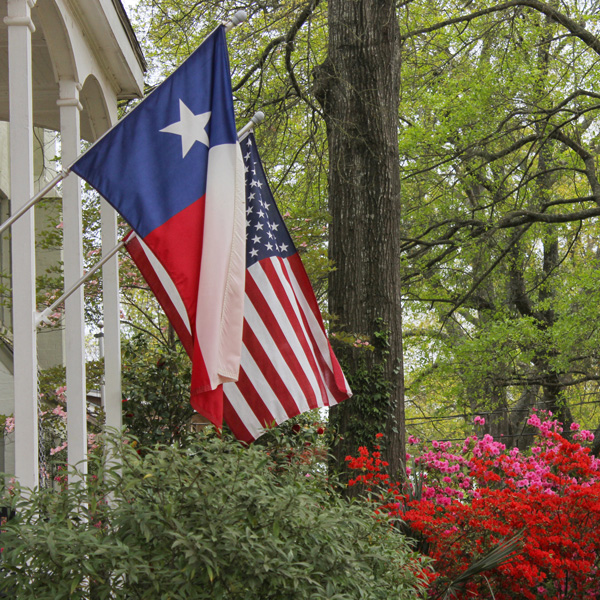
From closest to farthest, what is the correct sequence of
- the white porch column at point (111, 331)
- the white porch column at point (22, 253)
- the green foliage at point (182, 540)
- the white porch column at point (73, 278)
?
the green foliage at point (182, 540) → the white porch column at point (22, 253) → the white porch column at point (73, 278) → the white porch column at point (111, 331)

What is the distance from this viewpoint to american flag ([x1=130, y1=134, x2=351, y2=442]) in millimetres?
5367

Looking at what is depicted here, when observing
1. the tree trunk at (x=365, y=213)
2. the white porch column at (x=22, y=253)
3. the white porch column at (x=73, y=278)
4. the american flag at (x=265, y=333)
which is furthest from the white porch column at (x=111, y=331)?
the tree trunk at (x=365, y=213)

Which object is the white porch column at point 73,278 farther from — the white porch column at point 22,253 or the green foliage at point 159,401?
the green foliage at point 159,401

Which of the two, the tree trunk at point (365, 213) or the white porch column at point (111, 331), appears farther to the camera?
the tree trunk at point (365, 213)

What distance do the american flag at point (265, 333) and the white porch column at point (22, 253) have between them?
3.43 ft

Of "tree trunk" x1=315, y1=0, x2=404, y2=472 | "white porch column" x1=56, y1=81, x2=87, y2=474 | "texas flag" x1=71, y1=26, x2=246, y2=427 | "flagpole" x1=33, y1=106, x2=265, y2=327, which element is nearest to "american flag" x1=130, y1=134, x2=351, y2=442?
"flagpole" x1=33, y1=106, x2=265, y2=327

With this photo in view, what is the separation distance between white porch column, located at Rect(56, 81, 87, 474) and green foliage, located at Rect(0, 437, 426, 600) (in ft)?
4.94

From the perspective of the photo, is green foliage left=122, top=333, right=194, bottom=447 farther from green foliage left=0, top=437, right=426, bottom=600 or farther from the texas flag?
green foliage left=0, top=437, right=426, bottom=600

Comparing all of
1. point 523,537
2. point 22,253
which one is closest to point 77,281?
point 22,253

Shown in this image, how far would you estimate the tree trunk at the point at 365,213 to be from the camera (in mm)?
8320

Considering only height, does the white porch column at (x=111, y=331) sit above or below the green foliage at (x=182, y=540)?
above

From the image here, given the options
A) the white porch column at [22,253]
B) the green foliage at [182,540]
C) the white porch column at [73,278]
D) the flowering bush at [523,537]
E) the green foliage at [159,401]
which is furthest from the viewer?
the green foliage at [159,401]

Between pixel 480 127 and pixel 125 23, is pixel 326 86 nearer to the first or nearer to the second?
pixel 125 23

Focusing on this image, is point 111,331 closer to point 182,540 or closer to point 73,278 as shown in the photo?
point 73,278
